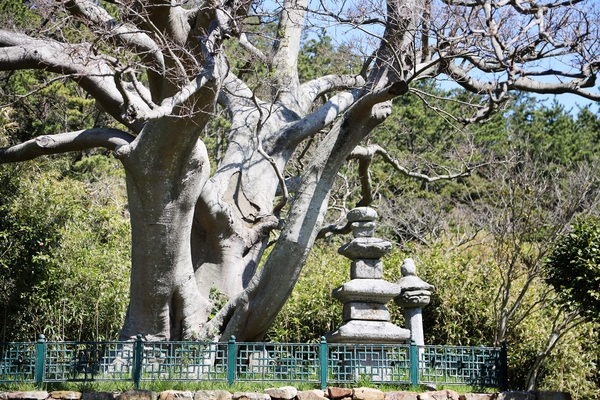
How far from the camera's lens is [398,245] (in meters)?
20.5

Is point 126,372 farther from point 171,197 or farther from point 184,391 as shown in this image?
point 171,197

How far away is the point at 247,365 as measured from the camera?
877cm

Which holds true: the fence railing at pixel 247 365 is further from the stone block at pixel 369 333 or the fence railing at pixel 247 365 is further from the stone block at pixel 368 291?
the stone block at pixel 368 291

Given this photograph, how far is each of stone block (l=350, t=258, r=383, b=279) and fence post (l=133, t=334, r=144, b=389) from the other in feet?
9.30

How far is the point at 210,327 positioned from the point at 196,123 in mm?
2993

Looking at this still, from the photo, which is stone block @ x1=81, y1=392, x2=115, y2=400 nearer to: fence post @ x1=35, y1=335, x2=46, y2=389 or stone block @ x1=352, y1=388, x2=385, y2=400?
fence post @ x1=35, y1=335, x2=46, y2=389

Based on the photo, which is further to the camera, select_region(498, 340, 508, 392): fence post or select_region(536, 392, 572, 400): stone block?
select_region(498, 340, 508, 392): fence post

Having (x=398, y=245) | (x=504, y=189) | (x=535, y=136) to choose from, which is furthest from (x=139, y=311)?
(x=535, y=136)

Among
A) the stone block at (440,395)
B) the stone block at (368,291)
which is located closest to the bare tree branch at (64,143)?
the stone block at (368,291)

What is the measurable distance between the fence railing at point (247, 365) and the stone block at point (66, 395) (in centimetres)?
21

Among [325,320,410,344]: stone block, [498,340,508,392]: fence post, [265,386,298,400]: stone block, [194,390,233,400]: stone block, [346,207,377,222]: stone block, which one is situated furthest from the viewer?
[346,207,377,222]: stone block

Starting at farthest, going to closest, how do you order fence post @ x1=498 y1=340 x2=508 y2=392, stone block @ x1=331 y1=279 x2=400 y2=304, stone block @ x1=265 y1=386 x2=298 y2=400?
fence post @ x1=498 y1=340 x2=508 y2=392
stone block @ x1=331 y1=279 x2=400 y2=304
stone block @ x1=265 y1=386 x2=298 y2=400

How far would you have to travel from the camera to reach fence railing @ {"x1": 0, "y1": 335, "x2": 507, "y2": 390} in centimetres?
863

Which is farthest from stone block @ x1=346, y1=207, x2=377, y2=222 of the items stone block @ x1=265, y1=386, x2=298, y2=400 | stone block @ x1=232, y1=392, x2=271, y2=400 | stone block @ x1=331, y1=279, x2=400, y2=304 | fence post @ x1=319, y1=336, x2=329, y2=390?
stone block @ x1=232, y1=392, x2=271, y2=400
